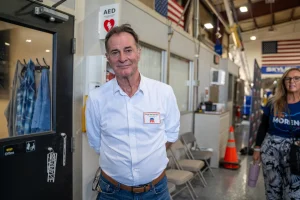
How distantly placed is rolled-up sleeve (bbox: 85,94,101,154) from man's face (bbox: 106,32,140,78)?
26cm

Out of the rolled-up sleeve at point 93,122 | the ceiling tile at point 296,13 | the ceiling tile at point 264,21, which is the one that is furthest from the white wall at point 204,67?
the ceiling tile at point 296,13

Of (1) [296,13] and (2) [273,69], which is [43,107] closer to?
(1) [296,13]

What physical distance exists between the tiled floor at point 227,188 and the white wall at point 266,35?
10.8 meters

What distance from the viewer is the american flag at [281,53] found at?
12648mm

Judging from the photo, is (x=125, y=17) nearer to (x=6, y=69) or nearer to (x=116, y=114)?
(x=6, y=69)

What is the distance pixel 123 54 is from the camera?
4.22 ft

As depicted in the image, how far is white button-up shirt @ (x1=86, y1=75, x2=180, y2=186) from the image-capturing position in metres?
1.32

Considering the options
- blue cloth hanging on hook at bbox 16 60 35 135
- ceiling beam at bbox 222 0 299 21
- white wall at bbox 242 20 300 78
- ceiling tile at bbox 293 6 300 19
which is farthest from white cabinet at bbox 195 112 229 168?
white wall at bbox 242 20 300 78

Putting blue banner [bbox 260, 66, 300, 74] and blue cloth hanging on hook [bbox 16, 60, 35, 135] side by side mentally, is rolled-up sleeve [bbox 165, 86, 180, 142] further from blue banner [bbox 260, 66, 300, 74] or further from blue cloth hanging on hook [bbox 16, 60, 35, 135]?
blue banner [bbox 260, 66, 300, 74]

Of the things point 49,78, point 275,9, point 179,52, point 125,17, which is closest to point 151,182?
point 49,78

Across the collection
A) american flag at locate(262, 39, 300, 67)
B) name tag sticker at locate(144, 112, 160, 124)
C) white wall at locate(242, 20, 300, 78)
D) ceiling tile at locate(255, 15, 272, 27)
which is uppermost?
ceiling tile at locate(255, 15, 272, 27)

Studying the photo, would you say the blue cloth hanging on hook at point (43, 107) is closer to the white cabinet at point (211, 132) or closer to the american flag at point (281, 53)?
the white cabinet at point (211, 132)

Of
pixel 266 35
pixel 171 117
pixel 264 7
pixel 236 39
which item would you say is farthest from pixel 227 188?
pixel 266 35

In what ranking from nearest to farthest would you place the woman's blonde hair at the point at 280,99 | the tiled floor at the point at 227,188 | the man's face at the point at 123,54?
the man's face at the point at 123,54 < the woman's blonde hair at the point at 280,99 < the tiled floor at the point at 227,188
